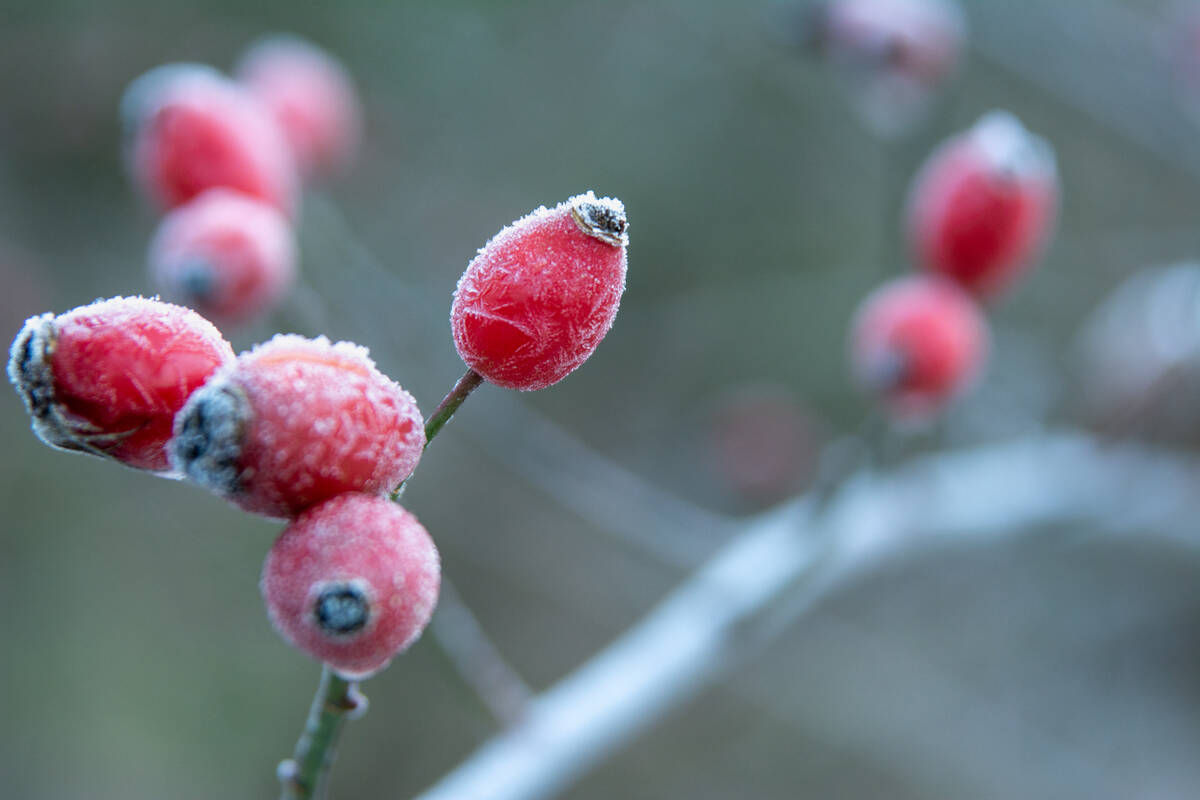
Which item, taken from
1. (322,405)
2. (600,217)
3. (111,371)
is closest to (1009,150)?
(600,217)

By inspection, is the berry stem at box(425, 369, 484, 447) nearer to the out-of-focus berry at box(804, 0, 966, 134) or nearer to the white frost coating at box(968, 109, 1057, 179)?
the white frost coating at box(968, 109, 1057, 179)

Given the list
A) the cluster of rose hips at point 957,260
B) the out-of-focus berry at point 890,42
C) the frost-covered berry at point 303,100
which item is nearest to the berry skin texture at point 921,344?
the cluster of rose hips at point 957,260

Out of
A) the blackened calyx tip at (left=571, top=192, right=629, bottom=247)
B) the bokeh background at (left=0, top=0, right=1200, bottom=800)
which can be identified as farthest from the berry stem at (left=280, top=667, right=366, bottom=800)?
the bokeh background at (left=0, top=0, right=1200, bottom=800)

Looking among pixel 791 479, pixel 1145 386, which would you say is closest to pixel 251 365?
pixel 1145 386

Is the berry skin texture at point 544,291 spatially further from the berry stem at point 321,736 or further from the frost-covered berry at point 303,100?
the frost-covered berry at point 303,100

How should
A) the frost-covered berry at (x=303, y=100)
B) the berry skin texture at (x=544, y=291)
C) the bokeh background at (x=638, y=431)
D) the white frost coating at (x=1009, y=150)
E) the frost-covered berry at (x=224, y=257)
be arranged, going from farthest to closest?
the bokeh background at (x=638, y=431)
the frost-covered berry at (x=303, y=100)
the white frost coating at (x=1009, y=150)
the frost-covered berry at (x=224, y=257)
the berry skin texture at (x=544, y=291)

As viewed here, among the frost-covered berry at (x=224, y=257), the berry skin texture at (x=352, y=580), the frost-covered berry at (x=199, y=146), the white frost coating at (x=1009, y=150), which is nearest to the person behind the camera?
the berry skin texture at (x=352, y=580)

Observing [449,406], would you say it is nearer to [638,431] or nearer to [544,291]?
[544,291]

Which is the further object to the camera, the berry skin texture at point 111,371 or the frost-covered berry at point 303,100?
the frost-covered berry at point 303,100

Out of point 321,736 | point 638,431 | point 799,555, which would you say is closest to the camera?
point 321,736
